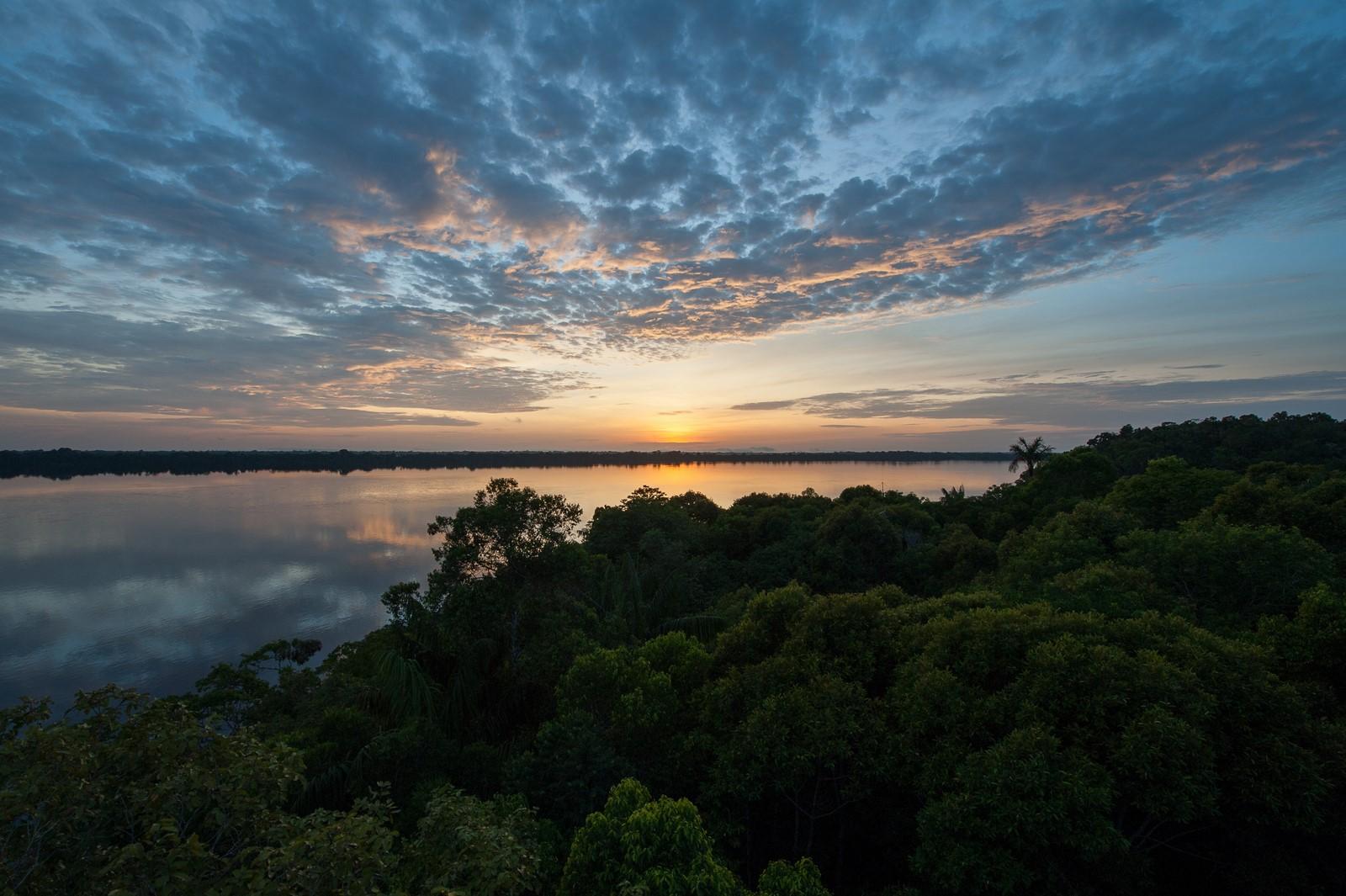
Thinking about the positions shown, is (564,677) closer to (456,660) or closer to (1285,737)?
(456,660)

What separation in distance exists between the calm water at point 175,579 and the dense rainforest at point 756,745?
1474 centimetres

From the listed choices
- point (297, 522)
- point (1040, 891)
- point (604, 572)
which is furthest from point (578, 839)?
point (297, 522)

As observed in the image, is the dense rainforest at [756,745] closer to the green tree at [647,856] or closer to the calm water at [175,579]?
the green tree at [647,856]

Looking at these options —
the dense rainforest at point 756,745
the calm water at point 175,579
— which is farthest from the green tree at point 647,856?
the calm water at point 175,579

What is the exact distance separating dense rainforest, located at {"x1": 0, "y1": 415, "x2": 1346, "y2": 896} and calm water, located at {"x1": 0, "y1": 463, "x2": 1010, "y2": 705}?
14.7m

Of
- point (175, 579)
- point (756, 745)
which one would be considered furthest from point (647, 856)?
point (175, 579)

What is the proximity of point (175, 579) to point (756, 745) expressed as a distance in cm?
4740

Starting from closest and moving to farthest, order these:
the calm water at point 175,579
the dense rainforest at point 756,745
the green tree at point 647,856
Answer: the dense rainforest at point 756,745
the green tree at point 647,856
the calm water at point 175,579

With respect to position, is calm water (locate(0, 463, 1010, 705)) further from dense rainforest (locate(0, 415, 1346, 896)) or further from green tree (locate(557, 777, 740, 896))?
green tree (locate(557, 777, 740, 896))

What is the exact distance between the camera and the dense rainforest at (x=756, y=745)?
5711mm

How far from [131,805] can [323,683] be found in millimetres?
10536

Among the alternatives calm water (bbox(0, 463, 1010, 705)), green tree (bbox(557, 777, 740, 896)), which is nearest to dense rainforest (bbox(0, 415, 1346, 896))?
green tree (bbox(557, 777, 740, 896))

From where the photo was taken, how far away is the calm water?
1043 inches

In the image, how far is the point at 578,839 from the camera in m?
8.12
